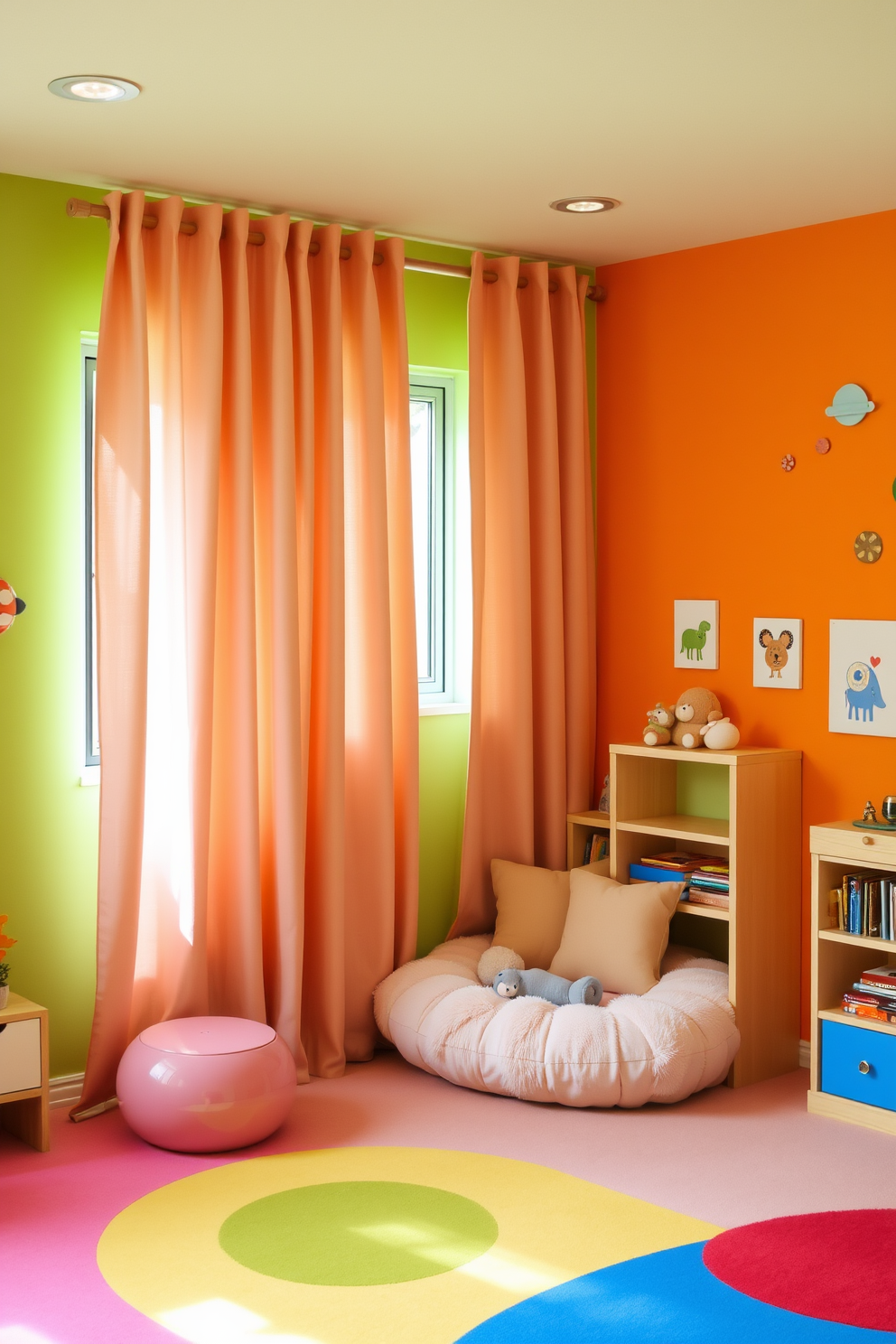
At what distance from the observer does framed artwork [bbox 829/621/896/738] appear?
3869 mm

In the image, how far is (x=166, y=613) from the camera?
3.76 m

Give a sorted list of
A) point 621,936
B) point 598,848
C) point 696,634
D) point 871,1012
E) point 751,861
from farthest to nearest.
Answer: point 598,848 → point 696,634 → point 621,936 → point 751,861 → point 871,1012

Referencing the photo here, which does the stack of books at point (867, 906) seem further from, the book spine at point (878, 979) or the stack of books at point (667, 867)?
the stack of books at point (667, 867)

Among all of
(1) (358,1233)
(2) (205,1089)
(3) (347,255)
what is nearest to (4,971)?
(2) (205,1089)

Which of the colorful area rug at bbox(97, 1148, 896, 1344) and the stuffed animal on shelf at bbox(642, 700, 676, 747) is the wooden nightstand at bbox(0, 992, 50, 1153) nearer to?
the colorful area rug at bbox(97, 1148, 896, 1344)

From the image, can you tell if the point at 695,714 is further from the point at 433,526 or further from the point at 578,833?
the point at 433,526

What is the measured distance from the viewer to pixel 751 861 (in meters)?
3.93

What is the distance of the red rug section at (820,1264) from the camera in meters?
2.58

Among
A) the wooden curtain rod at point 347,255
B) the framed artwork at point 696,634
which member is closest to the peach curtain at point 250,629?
the wooden curtain rod at point 347,255

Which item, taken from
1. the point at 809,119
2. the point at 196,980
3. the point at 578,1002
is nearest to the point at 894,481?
the point at 809,119

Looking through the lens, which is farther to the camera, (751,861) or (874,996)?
(751,861)

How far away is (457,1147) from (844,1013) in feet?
3.69

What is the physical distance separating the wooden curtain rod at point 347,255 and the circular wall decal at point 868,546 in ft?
4.42

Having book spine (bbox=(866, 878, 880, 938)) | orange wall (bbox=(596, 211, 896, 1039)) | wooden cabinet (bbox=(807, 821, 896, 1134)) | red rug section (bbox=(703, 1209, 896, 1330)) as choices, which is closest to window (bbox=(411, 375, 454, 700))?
orange wall (bbox=(596, 211, 896, 1039))
